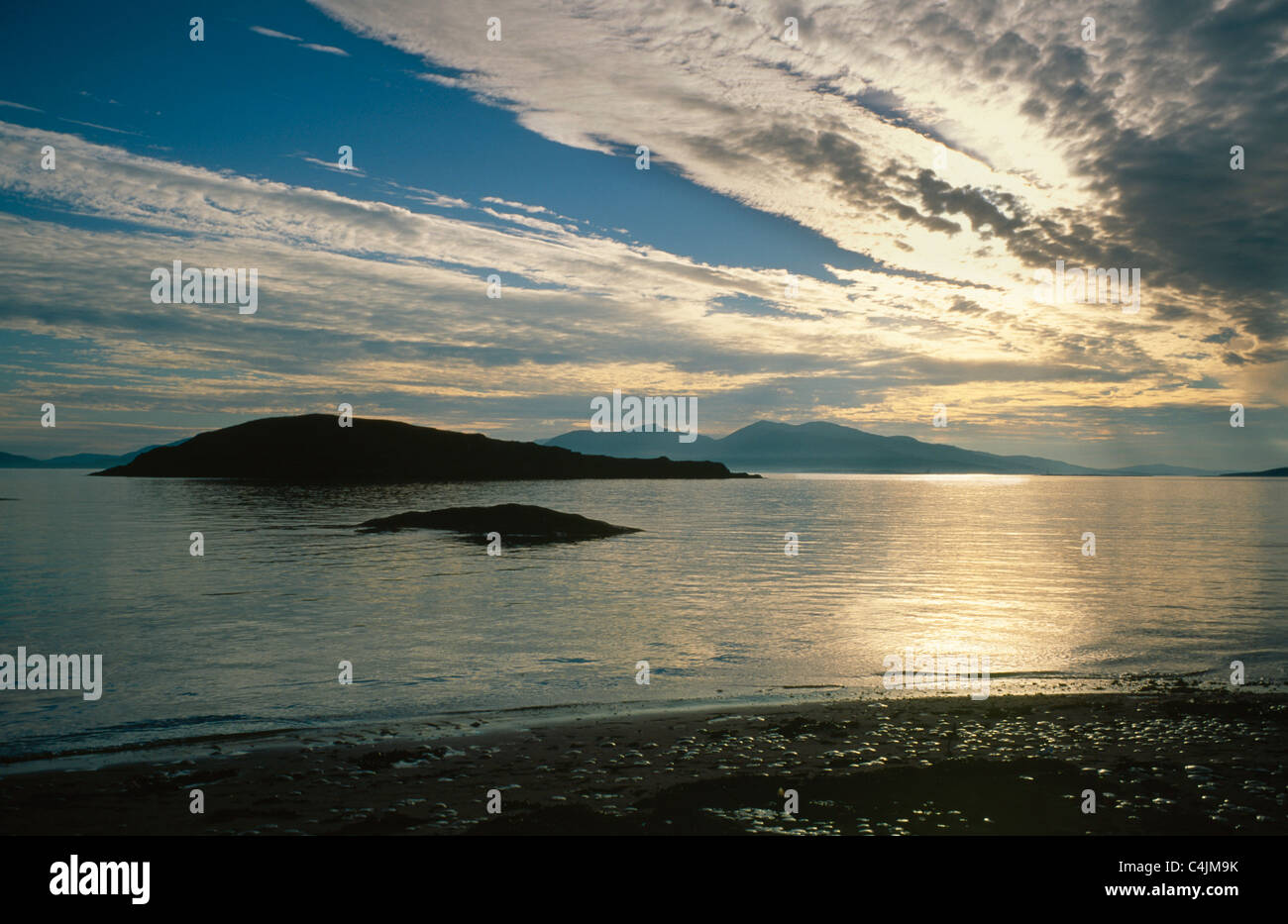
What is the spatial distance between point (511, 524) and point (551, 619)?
Result: 129ft

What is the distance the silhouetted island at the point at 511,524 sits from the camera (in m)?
62.2

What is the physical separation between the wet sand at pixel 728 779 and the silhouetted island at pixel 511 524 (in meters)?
46.9

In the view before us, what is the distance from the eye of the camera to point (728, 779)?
10.8m

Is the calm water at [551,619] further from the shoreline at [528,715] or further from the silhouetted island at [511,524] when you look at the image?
the silhouetted island at [511,524]

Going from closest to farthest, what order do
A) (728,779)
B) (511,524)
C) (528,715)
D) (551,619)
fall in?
1. (728,779)
2. (528,715)
3. (551,619)
4. (511,524)

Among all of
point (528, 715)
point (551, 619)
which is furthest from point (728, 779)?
point (551, 619)

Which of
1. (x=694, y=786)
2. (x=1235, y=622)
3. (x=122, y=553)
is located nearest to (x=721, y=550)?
(x=1235, y=622)

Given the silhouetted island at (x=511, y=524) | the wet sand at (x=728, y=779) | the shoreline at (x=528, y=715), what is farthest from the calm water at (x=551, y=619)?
the silhouetted island at (x=511, y=524)

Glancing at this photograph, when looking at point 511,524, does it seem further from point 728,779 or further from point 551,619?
point 728,779

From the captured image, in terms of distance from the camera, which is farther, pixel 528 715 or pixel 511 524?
pixel 511 524

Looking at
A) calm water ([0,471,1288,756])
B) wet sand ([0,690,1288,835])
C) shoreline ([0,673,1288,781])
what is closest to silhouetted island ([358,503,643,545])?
calm water ([0,471,1288,756])
